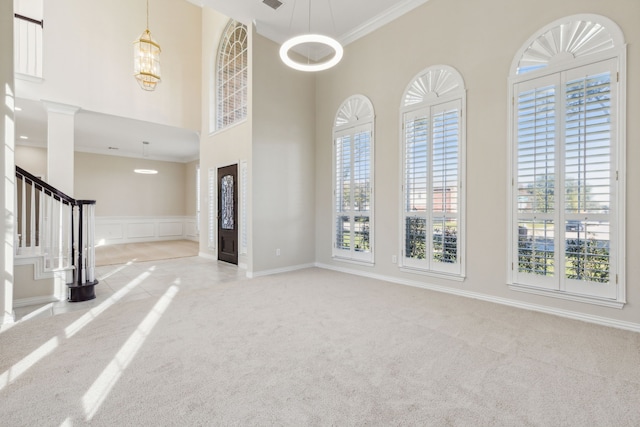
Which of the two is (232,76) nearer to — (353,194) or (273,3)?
(273,3)

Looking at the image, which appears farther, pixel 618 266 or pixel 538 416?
pixel 618 266

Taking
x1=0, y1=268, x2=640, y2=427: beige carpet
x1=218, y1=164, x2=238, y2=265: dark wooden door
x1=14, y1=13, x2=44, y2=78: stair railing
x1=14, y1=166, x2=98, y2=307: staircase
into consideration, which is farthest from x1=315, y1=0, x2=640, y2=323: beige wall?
x1=14, y1=13, x2=44, y2=78: stair railing

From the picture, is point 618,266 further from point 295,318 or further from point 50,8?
point 50,8

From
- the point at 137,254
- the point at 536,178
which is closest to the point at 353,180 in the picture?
the point at 536,178

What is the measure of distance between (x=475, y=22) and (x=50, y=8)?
7.29 m

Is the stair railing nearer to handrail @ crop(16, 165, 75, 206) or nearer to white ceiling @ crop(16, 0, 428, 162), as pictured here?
white ceiling @ crop(16, 0, 428, 162)

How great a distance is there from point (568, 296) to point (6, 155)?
572 cm

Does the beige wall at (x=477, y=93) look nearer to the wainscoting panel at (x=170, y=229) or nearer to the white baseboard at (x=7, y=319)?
the white baseboard at (x=7, y=319)

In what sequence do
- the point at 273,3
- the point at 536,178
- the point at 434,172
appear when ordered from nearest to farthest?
the point at 536,178 → the point at 434,172 → the point at 273,3

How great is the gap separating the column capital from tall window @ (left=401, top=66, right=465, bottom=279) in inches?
239

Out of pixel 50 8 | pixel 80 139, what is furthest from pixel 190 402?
pixel 80 139

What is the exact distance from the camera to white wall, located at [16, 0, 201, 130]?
5645 millimetres

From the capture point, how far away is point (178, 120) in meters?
7.07

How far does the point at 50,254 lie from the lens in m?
3.68
